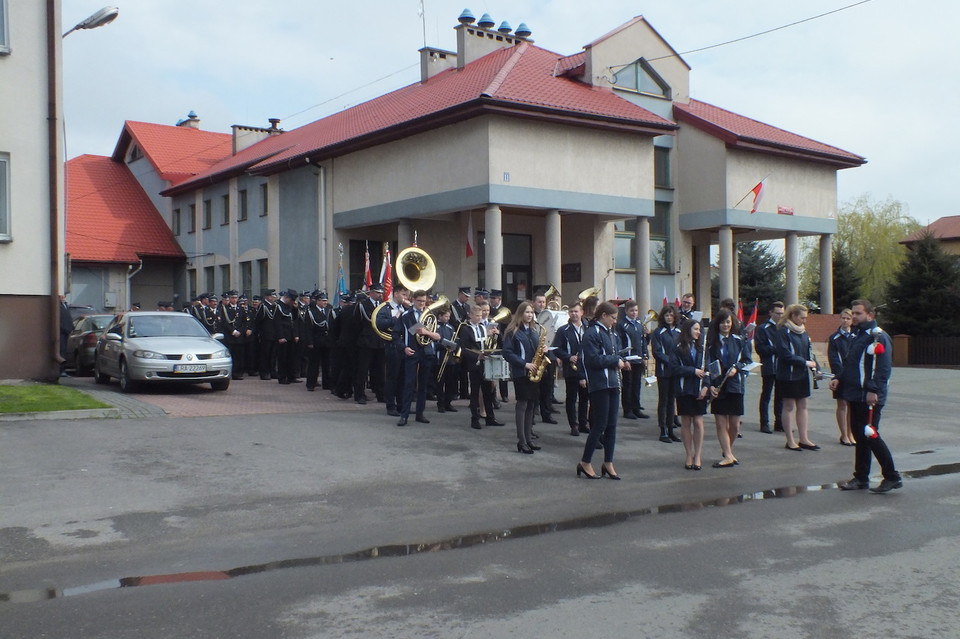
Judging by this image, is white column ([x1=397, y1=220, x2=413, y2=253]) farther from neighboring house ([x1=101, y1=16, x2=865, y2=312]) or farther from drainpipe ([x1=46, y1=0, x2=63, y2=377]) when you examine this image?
drainpipe ([x1=46, y1=0, x2=63, y2=377])


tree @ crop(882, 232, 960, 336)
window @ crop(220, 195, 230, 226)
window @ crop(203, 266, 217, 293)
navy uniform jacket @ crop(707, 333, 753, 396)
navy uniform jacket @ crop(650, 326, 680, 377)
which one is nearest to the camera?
navy uniform jacket @ crop(707, 333, 753, 396)

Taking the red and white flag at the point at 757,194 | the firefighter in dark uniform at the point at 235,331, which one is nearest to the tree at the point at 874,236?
the red and white flag at the point at 757,194

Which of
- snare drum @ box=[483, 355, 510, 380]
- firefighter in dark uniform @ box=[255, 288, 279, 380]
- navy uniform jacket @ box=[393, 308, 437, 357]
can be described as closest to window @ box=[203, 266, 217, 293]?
firefighter in dark uniform @ box=[255, 288, 279, 380]

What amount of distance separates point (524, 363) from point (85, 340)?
1329cm

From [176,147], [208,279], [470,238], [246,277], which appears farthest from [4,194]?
[176,147]

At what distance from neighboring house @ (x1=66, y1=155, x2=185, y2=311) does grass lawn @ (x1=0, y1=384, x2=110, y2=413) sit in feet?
60.4

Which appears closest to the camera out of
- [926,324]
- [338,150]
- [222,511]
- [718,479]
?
[222,511]

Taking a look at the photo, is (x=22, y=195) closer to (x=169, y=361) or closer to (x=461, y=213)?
(x=169, y=361)

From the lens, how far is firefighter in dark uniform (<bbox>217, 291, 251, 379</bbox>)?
1974cm

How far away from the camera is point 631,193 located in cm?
2589

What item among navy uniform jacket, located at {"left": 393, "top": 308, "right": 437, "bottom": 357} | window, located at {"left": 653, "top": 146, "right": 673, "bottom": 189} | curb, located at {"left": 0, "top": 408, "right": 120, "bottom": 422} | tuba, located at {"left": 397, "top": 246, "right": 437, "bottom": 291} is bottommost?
curb, located at {"left": 0, "top": 408, "right": 120, "bottom": 422}

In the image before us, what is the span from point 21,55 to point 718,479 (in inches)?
559

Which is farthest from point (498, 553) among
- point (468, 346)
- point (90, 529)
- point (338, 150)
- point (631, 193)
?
point (338, 150)

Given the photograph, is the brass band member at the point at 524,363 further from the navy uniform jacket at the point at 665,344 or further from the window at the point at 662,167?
the window at the point at 662,167
